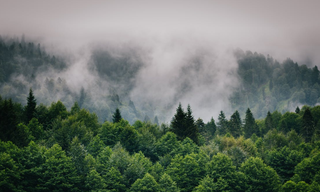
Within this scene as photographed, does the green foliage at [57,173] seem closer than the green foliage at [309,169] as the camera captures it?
Yes

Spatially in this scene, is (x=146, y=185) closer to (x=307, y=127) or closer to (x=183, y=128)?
(x=183, y=128)

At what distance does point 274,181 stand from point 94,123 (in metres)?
59.9

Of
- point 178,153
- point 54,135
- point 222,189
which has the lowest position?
point 222,189

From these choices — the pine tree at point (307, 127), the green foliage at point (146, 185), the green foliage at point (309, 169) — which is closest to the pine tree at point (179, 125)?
the green foliage at point (146, 185)

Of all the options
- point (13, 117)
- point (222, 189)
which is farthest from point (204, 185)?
point (13, 117)

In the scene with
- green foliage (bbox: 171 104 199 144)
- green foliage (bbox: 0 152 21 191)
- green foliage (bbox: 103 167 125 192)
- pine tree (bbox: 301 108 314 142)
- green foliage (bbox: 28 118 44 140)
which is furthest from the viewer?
pine tree (bbox: 301 108 314 142)

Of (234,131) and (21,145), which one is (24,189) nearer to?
(21,145)

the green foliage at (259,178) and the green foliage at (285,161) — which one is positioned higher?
the green foliage at (285,161)

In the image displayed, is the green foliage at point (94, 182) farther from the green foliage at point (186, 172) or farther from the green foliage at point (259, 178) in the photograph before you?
the green foliage at point (259, 178)

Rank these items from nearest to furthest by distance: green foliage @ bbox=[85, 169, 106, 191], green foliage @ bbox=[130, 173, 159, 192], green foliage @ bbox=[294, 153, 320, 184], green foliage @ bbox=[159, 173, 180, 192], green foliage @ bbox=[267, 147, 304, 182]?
1. green foliage @ bbox=[85, 169, 106, 191]
2. green foliage @ bbox=[130, 173, 159, 192]
3. green foliage @ bbox=[159, 173, 180, 192]
4. green foliage @ bbox=[294, 153, 320, 184]
5. green foliage @ bbox=[267, 147, 304, 182]

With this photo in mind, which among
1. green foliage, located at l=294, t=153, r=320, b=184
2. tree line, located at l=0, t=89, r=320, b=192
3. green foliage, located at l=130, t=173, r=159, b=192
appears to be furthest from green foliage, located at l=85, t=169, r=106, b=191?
green foliage, located at l=294, t=153, r=320, b=184

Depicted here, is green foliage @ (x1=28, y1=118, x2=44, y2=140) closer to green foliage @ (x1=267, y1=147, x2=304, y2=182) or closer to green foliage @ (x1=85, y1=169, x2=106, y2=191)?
green foliage @ (x1=85, y1=169, x2=106, y2=191)

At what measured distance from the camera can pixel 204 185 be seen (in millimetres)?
80562

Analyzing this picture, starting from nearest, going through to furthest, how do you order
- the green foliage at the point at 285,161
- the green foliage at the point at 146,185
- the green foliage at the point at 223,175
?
the green foliage at the point at 146,185, the green foliage at the point at 223,175, the green foliage at the point at 285,161
